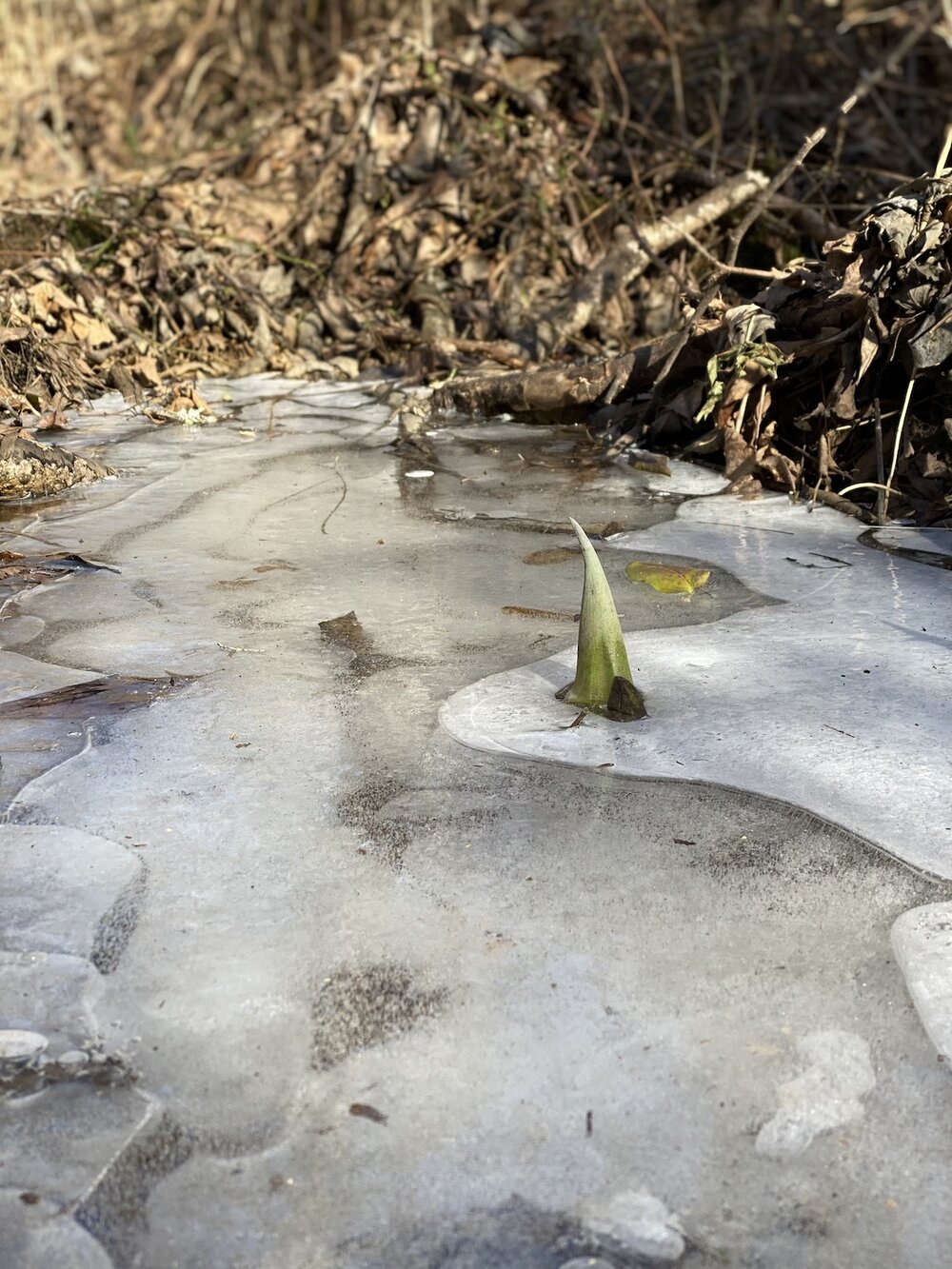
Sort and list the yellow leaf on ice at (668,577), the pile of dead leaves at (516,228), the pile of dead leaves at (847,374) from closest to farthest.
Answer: the yellow leaf on ice at (668,577)
the pile of dead leaves at (847,374)
the pile of dead leaves at (516,228)

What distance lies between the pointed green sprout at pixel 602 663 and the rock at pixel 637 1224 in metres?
0.95

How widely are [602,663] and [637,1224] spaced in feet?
3.42

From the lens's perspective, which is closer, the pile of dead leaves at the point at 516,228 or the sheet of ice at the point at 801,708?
the sheet of ice at the point at 801,708

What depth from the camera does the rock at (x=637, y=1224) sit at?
1125 mm

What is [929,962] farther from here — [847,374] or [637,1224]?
[847,374]

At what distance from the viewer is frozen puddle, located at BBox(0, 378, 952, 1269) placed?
1176 mm

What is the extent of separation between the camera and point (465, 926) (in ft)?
5.05

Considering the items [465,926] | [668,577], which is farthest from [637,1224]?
[668,577]

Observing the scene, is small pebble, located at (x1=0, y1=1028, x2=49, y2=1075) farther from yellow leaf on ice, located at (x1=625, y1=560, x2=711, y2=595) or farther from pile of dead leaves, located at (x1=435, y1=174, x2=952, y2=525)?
pile of dead leaves, located at (x1=435, y1=174, x2=952, y2=525)

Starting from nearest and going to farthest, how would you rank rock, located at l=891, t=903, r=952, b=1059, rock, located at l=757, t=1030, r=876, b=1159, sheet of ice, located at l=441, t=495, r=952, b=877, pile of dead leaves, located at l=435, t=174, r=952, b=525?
rock, located at l=757, t=1030, r=876, b=1159, rock, located at l=891, t=903, r=952, b=1059, sheet of ice, located at l=441, t=495, r=952, b=877, pile of dead leaves, located at l=435, t=174, r=952, b=525

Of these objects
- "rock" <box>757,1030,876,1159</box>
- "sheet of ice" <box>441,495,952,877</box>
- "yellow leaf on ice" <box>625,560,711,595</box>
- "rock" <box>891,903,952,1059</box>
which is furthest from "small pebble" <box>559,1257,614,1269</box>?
"yellow leaf on ice" <box>625,560,711,595</box>

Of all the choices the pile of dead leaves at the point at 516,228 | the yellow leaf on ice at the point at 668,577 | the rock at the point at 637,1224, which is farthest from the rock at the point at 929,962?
the pile of dead leaves at the point at 516,228

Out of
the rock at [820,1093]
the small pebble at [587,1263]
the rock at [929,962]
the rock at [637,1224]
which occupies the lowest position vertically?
the small pebble at [587,1263]

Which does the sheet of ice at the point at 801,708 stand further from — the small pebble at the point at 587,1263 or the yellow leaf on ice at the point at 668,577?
the small pebble at the point at 587,1263
